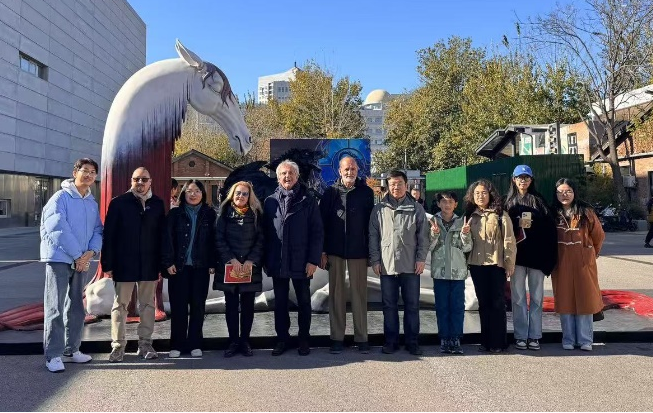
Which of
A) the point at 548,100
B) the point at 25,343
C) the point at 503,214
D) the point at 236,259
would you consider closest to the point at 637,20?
the point at 548,100


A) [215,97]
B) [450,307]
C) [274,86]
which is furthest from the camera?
[274,86]

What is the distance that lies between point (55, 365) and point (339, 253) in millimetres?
2762

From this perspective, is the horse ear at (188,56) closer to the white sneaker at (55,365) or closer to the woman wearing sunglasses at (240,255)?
the woman wearing sunglasses at (240,255)

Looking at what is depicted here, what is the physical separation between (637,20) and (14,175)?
3316cm

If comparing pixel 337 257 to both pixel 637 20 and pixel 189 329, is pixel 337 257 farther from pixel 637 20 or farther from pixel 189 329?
pixel 637 20

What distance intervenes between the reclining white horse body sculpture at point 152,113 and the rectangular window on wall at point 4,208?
90.8 feet

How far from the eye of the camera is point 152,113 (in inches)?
238

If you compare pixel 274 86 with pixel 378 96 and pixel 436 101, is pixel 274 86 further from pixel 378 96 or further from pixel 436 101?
pixel 436 101

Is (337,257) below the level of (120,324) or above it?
above

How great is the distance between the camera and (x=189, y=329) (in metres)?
5.15

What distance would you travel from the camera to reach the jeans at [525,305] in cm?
529

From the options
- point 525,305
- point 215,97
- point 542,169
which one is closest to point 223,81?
point 215,97

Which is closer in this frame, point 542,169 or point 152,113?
point 152,113

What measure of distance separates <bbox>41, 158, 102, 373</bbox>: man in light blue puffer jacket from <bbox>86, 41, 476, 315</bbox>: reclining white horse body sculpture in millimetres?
939
